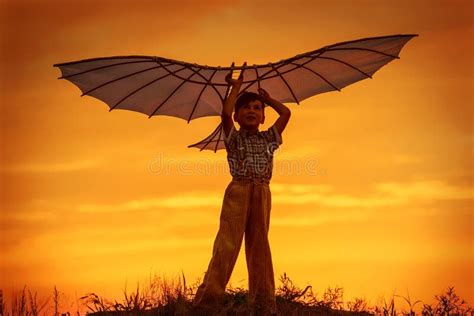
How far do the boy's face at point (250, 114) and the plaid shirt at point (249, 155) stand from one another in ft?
0.31

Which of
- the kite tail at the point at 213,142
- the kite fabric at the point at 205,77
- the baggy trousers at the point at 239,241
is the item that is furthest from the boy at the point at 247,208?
the kite tail at the point at 213,142

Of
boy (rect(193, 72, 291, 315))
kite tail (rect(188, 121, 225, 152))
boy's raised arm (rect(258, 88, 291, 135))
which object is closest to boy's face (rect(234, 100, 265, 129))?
boy (rect(193, 72, 291, 315))

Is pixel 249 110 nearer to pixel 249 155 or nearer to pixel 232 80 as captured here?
pixel 232 80

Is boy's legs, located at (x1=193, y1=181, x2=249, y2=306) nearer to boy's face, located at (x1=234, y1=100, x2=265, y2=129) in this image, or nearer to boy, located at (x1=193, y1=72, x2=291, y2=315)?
boy, located at (x1=193, y1=72, x2=291, y2=315)

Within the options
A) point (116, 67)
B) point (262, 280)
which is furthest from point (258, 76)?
point (262, 280)

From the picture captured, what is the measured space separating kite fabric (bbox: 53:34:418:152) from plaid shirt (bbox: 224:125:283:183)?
0.91 m

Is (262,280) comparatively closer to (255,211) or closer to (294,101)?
(255,211)

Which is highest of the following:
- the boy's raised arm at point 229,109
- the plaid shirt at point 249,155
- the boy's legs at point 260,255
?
the boy's raised arm at point 229,109

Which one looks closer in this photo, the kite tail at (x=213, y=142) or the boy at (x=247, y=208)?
the boy at (x=247, y=208)

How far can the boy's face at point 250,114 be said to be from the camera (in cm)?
848

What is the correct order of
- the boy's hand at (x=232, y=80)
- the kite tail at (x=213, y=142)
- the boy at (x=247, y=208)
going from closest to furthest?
the boy at (x=247, y=208) < the boy's hand at (x=232, y=80) < the kite tail at (x=213, y=142)

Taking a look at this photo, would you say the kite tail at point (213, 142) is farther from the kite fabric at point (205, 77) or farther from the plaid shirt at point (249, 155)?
the plaid shirt at point (249, 155)

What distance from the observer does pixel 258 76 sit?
31.2ft

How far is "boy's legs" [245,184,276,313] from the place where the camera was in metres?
8.37
